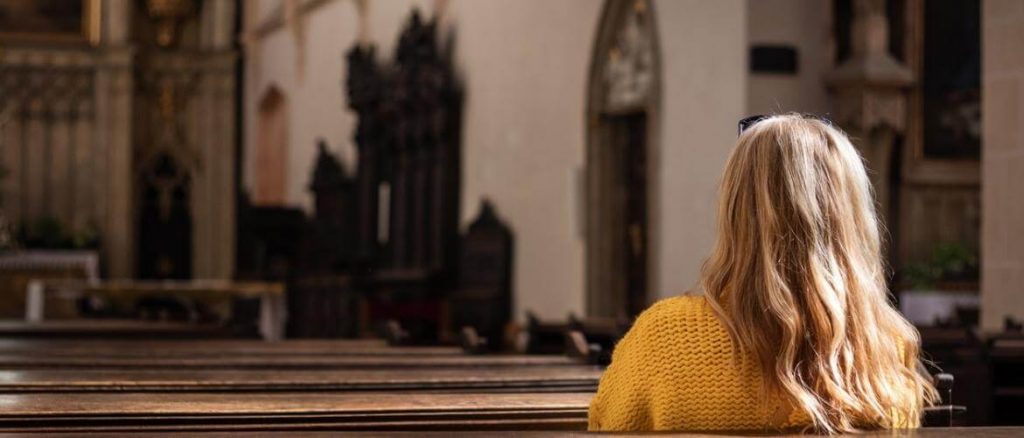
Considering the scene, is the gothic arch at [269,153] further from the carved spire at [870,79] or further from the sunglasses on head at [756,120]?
the sunglasses on head at [756,120]

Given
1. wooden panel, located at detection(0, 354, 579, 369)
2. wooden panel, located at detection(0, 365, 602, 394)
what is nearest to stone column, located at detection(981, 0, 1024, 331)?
wooden panel, located at detection(0, 354, 579, 369)

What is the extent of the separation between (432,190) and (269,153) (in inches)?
286

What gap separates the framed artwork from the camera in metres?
21.8

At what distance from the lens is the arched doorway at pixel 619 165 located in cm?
1152

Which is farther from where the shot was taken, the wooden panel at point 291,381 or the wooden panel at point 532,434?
the wooden panel at point 291,381

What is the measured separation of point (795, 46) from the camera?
405 inches

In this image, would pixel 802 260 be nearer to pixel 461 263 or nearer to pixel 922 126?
pixel 922 126

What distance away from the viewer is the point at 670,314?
2551 mm

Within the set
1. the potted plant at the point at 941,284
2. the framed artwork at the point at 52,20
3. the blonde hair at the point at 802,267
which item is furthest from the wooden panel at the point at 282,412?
the framed artwork at the point at 52,20

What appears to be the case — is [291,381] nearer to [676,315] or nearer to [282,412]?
[282,412]

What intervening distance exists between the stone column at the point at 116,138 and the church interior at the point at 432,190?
0.04 m

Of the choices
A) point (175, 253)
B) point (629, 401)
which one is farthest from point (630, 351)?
point (175, 253)

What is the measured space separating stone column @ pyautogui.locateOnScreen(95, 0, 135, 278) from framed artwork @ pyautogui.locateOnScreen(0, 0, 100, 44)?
0.35 meters

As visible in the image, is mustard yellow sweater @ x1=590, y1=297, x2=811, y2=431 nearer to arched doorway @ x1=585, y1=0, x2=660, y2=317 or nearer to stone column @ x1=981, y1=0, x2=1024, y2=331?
stone column @ x1=981, y1=0, x2=1024, y2=331
